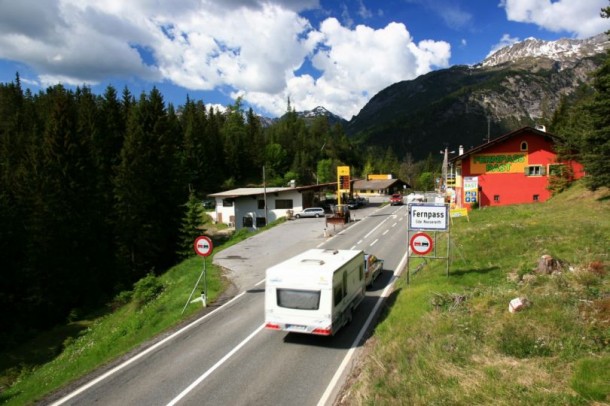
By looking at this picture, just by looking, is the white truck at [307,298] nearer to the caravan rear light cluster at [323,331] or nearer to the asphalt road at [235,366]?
the caravan rear light cluster at [323,331]

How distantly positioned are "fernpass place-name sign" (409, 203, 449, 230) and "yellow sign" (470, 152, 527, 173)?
28.7 m

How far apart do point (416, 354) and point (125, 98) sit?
2672 inches

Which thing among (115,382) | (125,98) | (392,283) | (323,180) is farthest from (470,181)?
(323,180)

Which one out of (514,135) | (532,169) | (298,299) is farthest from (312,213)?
(298,299)

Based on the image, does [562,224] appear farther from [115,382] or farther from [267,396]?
[115,382]

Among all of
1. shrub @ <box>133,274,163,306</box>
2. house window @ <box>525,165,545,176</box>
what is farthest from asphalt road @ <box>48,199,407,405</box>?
house window @ <box>525,165,545,176</box>

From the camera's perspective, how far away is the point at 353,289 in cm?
1399

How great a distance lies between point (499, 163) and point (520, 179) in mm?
2566

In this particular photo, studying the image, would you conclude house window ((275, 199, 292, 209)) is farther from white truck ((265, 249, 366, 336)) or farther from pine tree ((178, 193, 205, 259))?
white truck ((265, 249, 366, 336))

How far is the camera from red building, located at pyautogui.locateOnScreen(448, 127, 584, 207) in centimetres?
3950

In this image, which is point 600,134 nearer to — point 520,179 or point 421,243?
point 520,179

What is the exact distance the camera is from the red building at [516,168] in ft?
130

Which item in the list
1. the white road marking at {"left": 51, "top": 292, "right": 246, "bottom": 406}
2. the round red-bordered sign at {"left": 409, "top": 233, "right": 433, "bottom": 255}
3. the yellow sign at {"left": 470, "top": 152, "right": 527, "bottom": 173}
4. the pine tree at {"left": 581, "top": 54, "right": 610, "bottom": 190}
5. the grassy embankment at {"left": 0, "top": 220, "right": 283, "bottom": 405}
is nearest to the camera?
the white road marking at {"left": 51, "top": 292, "right": 246, "bottom": 406}

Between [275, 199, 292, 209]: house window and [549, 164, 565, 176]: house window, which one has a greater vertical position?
[549, 164, 565, 176]: house window
